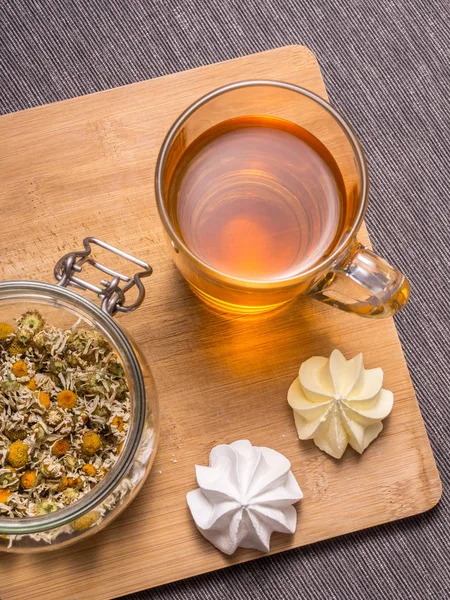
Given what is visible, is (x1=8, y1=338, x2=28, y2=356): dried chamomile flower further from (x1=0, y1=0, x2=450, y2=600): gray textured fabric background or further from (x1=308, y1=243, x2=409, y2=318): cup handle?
(x1=0, y1=0, x2=450, y2=600): gray textured fabric background

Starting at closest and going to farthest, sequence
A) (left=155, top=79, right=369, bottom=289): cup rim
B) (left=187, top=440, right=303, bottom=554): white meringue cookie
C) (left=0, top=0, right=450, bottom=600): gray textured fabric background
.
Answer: (left=155, top=79, right=369, bottom=289): cup rim
(left=187, top=440, right=303, bottom=554): white meringue cookie
(left=0, top=0, right=450, bottom=600): gray textured fabric background

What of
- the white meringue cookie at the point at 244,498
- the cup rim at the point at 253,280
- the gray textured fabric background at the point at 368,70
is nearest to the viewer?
the cup rim at the point at 253,280

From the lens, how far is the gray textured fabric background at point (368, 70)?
1021 millimetres

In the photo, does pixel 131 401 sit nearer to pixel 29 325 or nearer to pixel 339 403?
pixel 29 325

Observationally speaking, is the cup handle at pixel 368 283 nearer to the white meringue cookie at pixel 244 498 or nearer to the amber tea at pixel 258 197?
the amber tea at pixel 258 197

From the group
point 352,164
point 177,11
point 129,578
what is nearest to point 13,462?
point 129,578

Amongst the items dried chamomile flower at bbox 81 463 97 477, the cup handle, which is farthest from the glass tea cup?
dried chamomile flower at bbox 81 463 97 477

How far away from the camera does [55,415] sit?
29.5 inches

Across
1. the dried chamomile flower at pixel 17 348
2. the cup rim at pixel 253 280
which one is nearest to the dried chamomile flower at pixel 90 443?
the dried chamomile flower at pixel 17 348

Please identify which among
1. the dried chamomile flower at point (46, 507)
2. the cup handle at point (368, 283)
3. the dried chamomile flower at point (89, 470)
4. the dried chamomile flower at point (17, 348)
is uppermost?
the cup handle at point (368, 283)

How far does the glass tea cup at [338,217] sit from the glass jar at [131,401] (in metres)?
0.09

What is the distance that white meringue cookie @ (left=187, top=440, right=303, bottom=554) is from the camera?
32.5 inches

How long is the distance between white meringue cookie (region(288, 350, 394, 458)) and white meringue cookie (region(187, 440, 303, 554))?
5 centimetres

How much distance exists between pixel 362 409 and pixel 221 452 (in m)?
0.17
